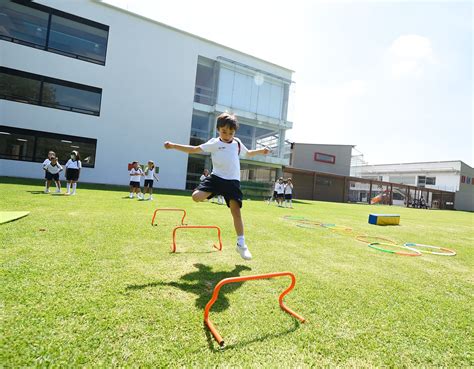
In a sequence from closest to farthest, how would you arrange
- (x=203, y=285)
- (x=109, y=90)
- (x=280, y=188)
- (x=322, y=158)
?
(x=203, y=285) → (x=280, y=188) → (x=109, y=90) → (x=322, y=158)

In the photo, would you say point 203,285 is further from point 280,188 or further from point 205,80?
point 205,80

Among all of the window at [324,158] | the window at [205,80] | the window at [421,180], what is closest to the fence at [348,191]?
the window at [421,180]

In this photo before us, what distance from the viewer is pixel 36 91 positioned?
58.6 ft

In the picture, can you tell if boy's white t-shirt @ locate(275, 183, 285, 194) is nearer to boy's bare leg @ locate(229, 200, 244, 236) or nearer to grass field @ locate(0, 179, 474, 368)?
grass field @ locate(0, 179, 474, 368)

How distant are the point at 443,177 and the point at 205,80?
5377cm

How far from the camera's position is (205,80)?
2578 centimetres

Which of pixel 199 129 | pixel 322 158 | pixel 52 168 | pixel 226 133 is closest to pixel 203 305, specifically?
pixel 226 133

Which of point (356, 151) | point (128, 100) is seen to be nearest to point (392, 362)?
point (128, 100)

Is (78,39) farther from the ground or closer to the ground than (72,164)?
farther from the ground

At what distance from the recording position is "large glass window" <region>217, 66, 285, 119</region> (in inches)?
945

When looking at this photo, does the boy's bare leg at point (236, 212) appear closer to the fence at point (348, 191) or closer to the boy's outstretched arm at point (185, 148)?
the boy's outstretched arm at point (185, 148)

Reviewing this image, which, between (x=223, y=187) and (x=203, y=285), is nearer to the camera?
(x=203, y=285)

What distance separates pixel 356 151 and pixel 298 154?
9996mm

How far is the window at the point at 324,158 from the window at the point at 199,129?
22.3 metres
